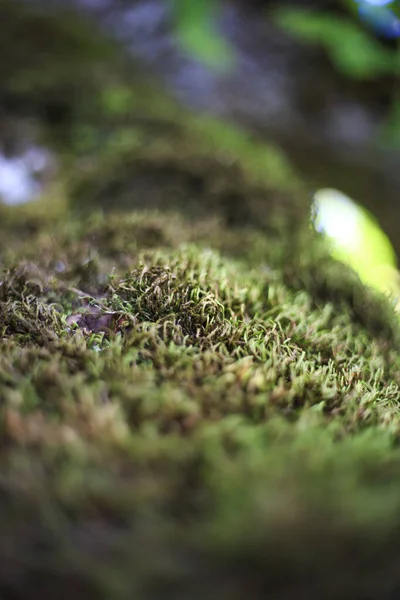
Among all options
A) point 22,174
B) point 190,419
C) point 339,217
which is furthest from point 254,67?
point 190,419

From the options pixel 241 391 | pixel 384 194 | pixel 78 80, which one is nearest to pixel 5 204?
pixel 78 80

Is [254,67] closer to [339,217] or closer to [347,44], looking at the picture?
[347,44]

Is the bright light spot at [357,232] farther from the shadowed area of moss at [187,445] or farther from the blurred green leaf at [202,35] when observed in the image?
the blurred green leaf at [202,35]

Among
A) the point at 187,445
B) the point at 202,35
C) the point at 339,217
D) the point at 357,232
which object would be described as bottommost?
the point at 187,445

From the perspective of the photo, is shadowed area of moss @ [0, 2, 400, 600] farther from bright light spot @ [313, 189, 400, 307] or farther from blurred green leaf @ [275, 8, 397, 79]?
blurred green leaf @ [275, 8, 397, 79]

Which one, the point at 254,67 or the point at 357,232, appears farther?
the point at 254,67

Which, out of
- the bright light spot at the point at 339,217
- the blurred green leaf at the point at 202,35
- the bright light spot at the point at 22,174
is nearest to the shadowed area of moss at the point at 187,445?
the bright light spot at the point at 22,174
